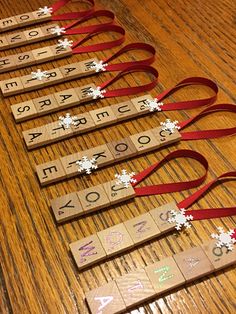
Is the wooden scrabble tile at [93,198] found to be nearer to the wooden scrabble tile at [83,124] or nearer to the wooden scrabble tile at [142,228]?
the wooden scrabble tile at [142,228]

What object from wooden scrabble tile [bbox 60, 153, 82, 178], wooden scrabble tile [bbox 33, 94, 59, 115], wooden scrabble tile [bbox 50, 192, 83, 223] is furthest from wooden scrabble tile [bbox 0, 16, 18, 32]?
wooden scrabble tile [bbox 50, 192, 83, 223]

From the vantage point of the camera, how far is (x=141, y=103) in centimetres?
109

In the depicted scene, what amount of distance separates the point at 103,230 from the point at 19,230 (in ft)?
0.56

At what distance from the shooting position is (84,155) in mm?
985

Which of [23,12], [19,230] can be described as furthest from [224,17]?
[19,230]

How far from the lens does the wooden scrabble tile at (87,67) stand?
1.18 metres

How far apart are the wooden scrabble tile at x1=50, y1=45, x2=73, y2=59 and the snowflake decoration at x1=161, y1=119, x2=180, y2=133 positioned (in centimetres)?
38

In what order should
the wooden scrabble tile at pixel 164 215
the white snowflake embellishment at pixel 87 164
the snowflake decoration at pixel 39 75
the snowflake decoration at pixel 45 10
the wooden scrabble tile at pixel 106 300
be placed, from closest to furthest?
1. the wooden scrabble tile at pixel 106 300
2. the wooden scrabble tile at pixel 164 215
3. the white snowflake embellishment at pixel 87 164
4. the snowflake decoration at pixel 39 75
5. the snowflake decoration at pixel 45 10

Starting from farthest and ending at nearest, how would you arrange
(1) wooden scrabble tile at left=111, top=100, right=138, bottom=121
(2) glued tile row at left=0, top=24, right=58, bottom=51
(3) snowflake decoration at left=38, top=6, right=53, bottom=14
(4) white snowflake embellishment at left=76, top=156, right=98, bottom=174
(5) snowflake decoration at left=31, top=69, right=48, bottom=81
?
(3) snowflake decoration at left=38, top=6, right=53, bottom=14
(2) glued tile row at left=0, top=24, right=58, bottom=51
(5) snowflake decoration at left=31, top=69, right=48, bottom=81
(1) wooden scrabble tile at left=111, top=100, right=138, bottom=121
(4) white snowflake embellishment at left=76, top=156, right=98, bottom=174

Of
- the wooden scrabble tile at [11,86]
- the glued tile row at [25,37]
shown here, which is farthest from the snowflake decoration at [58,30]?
the wooden scrabble tile at [11,86]

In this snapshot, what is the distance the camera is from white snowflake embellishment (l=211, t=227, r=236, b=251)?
2.73 ft

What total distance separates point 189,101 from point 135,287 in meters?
0.51

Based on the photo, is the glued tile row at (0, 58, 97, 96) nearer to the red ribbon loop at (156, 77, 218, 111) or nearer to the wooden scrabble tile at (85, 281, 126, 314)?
the red ribbon loop at (156, 77, 218, 111)

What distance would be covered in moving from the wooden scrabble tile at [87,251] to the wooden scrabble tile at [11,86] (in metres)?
0.49
